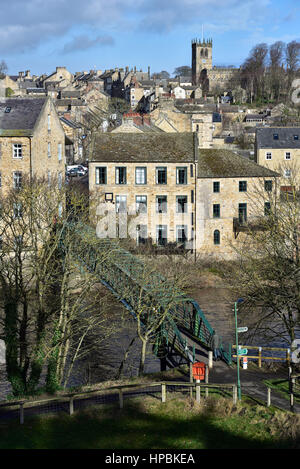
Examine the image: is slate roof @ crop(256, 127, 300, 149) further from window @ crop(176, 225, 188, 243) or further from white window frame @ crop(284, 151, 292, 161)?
window @ crop(176, 225, 188, 243)

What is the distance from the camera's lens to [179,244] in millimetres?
47281

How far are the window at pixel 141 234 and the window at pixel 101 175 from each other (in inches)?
175

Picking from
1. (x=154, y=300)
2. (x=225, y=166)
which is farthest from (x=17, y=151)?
(x=154, y=300)

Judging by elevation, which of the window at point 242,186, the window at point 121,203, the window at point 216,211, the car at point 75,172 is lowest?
the window at point 216,211

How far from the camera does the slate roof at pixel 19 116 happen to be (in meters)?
41.2

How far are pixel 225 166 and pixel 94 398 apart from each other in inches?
1247

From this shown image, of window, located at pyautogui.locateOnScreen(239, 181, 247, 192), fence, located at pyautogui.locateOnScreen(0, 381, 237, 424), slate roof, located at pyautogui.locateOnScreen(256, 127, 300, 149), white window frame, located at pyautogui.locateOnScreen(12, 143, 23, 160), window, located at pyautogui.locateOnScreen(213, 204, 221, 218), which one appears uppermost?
slate roof, located at pyautogui.locateOnScreen(256, 127, 300, 149)

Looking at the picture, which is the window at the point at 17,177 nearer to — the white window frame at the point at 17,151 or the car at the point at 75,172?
the white window frame at the point at 17,151

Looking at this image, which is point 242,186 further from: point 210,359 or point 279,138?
point 210,359

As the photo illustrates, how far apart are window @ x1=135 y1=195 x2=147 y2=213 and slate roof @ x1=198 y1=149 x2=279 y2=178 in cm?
459

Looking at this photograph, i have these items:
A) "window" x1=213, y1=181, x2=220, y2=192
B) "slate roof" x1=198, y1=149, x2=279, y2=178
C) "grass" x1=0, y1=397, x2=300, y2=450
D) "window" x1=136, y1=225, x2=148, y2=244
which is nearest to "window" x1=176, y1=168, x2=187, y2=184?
"slate roof" x1=198, y1=149, x2=279, y2=178

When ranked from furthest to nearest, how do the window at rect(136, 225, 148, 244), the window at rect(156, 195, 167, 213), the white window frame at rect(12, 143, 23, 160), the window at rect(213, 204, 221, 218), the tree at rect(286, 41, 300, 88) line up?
the tree at rect(286, 41, 300, 88) < the window at rect(213, 204, 221, 218) < the window at rect(156, 195, 167, 213) < the window at rect(136, 225, 148, 244) < the white window frame at rect(12, 143, 23, 160)

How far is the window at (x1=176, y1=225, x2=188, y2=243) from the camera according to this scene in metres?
47.6

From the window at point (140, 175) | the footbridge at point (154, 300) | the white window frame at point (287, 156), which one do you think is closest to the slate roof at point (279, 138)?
the white window frame at point (287, 156)
